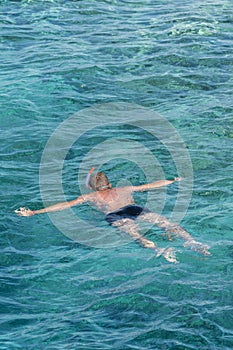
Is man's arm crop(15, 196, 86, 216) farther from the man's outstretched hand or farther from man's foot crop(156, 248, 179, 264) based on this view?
man's foot crop(156, 248, 179, 264)

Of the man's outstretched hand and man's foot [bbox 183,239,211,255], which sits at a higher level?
the man's outstretched hand

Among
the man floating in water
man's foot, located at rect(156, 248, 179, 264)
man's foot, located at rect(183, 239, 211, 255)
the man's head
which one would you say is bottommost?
man's foot, located at rect(156, 248, 179, 264)

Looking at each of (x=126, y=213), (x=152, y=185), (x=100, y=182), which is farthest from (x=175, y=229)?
(x=100, y=182)

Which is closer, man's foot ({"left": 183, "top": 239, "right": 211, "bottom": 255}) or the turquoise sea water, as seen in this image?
the turquoise sea water

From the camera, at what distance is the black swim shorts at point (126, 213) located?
1352 cm

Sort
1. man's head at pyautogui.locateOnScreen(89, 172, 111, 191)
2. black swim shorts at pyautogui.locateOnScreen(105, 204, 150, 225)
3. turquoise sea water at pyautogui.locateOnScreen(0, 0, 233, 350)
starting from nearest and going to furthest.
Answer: turquoise sea water at pyautogui.locateOnScreen(0, 0, 233, 350) → black swim shorts at pyautogui.locateOnScreen(105, 204, 150, 225) → man's head at pyautogui.locateOnScreen(89, 172, 111, 191)

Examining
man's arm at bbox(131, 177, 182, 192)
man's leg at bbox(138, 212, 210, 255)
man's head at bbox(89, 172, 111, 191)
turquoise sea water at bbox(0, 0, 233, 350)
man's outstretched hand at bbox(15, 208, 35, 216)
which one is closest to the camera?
turquoise sea water at bbox(0, 0, 233, 350)

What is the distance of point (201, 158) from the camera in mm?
16531

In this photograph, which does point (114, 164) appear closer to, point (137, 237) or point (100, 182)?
point (100, 182)

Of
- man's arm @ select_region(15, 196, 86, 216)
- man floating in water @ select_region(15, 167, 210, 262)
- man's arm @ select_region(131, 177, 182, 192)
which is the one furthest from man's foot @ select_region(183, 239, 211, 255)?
man's arm @ select_region(15, 196, 86, 216)

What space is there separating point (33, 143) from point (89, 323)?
299 inches

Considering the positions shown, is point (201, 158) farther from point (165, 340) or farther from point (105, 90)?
point (165, 340)

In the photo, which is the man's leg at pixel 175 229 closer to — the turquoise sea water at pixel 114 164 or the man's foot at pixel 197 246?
the man's foot at pixel 197 246

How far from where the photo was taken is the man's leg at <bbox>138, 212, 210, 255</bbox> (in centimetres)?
1254
